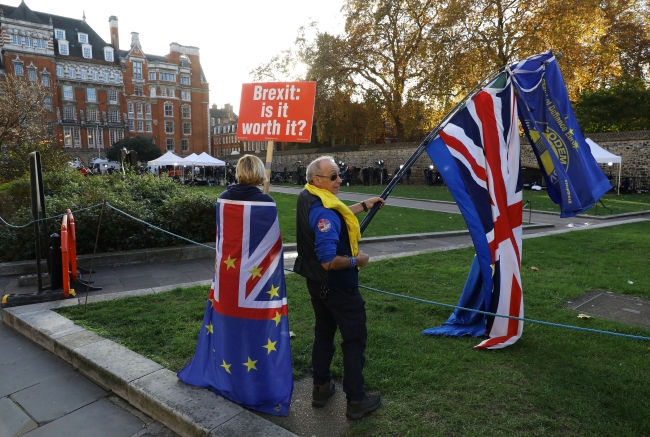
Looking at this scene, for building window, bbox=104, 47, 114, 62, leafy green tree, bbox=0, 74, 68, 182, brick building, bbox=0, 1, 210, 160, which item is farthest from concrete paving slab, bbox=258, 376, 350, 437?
building window, bbox=104, 47, 114, 62

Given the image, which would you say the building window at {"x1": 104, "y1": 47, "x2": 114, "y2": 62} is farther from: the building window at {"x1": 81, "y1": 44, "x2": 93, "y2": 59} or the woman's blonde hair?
the woman's blonde hair

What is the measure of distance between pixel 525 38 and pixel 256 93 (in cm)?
2506

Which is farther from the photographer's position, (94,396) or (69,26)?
(69,26)

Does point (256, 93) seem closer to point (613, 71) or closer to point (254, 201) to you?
point (254, 201)

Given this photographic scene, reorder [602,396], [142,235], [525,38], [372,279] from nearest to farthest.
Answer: [602,396], [372,279], [142,235], [525,38]

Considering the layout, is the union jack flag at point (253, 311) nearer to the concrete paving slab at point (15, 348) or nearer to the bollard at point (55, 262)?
the concrete paving slab at point (15, 348)

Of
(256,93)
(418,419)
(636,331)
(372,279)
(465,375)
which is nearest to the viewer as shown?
(418,419)

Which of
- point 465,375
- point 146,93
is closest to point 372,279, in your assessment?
point 465,375

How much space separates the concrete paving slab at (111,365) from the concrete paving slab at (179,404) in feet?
0.39

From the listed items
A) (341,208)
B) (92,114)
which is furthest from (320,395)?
(92,114)

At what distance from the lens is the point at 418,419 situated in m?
2.84

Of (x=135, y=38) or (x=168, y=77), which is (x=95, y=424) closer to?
(x=168, y=77)

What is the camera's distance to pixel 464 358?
12.2ft

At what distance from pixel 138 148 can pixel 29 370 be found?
58581mm
